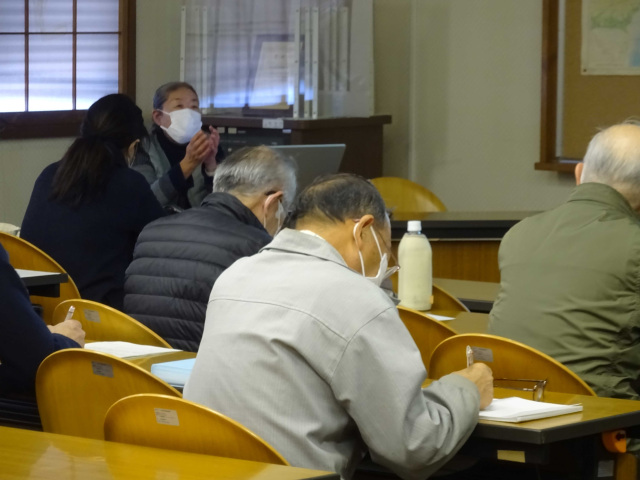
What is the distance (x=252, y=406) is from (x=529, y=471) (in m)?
0.77

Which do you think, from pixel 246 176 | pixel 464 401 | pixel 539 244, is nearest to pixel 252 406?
pixel 464 401

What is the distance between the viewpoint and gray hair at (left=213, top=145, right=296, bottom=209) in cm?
319

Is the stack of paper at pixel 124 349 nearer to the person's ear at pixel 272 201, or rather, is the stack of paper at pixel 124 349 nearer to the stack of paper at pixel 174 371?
the stack of paper at pixel 174 371

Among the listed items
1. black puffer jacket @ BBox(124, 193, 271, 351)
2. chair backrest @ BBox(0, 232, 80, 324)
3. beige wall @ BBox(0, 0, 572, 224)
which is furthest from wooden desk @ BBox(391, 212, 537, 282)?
black puffer jacket @ BBox(124, 193, 271, 351)

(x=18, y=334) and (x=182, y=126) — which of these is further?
(x=182, y=126)

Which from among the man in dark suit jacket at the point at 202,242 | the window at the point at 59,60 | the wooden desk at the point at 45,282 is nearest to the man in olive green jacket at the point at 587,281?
the man in dark suit jacket at the point at 202,242

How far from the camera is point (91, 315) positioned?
2.83 m

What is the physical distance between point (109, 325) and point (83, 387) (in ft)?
2.25

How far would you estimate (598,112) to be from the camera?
6.10m

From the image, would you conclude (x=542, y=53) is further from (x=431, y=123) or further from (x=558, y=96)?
(x=431, y=123)

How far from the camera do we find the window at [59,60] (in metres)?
6.46

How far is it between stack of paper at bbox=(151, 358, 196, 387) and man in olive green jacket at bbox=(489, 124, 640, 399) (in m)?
0.78

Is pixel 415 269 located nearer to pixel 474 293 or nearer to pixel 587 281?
pixel 474 293

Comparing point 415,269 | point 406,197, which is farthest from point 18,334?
point 406,197
